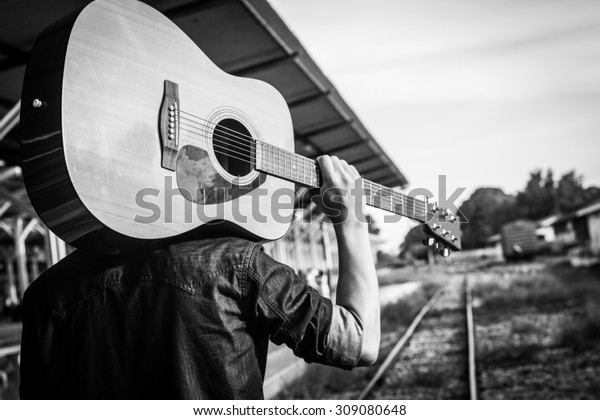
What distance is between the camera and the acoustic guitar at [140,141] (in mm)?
961

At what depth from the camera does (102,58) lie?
1.05 metres

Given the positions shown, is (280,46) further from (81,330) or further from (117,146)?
(81,330)

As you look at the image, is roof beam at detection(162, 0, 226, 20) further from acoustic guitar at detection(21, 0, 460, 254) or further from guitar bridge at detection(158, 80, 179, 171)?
guitar bridge at detection(158, 80, 179, 171)

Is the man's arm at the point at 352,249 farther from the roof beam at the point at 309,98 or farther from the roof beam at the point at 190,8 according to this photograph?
the roof beam at the point at 309,98

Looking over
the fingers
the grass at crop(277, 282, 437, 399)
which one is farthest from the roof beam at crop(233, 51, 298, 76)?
the grass at crop(277, 282, 437, 399)

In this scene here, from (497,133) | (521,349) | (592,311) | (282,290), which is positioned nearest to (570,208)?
(592,311)

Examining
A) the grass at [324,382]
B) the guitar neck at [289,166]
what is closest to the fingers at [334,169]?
the guitar neck at [289,166]

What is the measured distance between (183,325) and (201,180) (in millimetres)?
369

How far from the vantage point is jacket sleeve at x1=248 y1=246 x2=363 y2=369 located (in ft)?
3.16

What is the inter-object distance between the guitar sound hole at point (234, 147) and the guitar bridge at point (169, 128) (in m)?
0.16

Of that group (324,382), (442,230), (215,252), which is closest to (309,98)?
(442,230)

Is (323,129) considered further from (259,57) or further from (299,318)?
(299,318)

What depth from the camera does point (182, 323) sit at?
3.13ft

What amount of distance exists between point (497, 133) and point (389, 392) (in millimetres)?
2504
